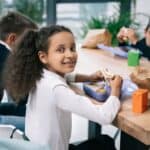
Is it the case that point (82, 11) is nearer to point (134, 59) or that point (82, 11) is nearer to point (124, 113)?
point (134, 59)

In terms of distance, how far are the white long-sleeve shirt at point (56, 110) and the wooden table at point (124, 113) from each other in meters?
0.05

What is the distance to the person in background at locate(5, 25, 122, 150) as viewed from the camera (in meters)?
1.47

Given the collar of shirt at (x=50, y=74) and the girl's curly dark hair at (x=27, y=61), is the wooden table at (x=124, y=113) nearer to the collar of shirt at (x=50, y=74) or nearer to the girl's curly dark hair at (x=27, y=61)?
the collar of shirt at (x=50, y=74)

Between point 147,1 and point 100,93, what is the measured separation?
9.27ft

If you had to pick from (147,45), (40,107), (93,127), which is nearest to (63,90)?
(40,107)

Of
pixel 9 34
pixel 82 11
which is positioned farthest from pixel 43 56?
pixel 82 11

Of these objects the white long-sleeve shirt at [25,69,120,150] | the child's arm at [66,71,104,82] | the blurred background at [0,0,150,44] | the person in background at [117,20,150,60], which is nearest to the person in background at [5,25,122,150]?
the white long-sleeve shirt at [25,69,120,150]

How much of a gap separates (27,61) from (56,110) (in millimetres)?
240

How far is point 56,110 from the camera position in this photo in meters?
1.49

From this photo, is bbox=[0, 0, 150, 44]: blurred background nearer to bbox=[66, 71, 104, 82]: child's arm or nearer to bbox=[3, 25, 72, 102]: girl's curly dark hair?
bbox=[66, 71, 104, 82]: child's arm

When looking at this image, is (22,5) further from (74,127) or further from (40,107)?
(40,107)

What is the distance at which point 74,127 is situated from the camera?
3.25 m

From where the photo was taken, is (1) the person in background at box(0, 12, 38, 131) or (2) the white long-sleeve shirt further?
(1) the person in background at box(0, 12, 38, 131)

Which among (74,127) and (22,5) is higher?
(22,5)
